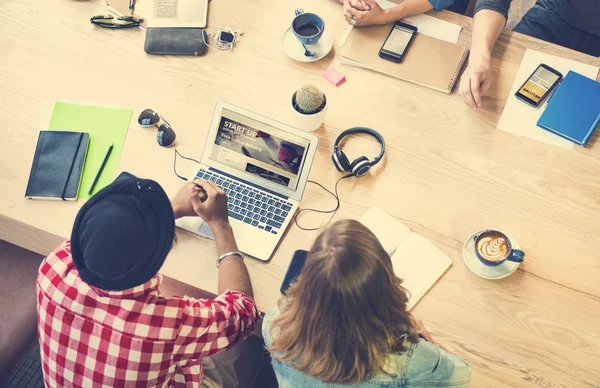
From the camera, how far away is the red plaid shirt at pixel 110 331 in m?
1.00

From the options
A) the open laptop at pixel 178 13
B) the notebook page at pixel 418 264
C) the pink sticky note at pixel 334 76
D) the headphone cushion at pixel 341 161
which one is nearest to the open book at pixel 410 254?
the notebook page at pixel 418 264

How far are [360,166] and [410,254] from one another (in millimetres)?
230

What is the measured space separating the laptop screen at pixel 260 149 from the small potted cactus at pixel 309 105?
0.10m

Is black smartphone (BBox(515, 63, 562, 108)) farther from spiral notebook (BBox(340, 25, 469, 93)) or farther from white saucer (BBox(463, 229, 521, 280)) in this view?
white saucer (BBox(463, 229, 521, 280))

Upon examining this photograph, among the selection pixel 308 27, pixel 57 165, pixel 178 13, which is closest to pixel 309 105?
pixel 308 27

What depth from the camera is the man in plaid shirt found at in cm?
94

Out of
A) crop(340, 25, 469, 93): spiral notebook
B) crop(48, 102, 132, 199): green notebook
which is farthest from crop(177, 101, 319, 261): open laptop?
crop(340, 25, 469, 93): spiral notebook

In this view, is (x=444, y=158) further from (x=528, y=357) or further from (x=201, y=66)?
(x=201, y=66)

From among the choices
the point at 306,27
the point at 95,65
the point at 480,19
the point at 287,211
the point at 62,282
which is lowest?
the point at 62,282

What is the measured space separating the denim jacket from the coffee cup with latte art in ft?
0.72

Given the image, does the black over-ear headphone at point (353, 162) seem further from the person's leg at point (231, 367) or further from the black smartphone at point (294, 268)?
the person's leg at point (231, 367)

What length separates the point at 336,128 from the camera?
137cm

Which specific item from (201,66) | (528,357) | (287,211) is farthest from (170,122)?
(528,357)

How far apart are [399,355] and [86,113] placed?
985 mm
